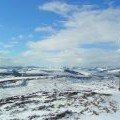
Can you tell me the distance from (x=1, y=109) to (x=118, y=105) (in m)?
12.5

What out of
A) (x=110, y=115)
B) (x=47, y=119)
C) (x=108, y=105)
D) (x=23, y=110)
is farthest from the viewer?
(x=108, y=105)

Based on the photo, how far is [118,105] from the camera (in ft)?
118

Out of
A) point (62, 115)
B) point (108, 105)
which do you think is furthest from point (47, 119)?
point (108, 105)

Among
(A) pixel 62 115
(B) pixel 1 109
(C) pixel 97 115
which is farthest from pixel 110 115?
(B) pixel 1 109

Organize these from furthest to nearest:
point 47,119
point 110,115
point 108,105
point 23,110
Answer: point 108,105
point 23,110
point 110,115
point 47,119

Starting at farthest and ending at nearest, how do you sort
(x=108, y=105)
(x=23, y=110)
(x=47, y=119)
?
(x=108, y=105)
(x=23, y=110)
(x=47, y=119)

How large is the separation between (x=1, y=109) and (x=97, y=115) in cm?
1063

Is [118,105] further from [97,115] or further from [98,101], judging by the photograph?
[97,115]

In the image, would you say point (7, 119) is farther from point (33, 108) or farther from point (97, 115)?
point (97, 115)

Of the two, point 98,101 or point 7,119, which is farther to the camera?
point 98,101

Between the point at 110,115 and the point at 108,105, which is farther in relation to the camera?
the point at 108,105

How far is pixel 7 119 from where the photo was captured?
27.8 m

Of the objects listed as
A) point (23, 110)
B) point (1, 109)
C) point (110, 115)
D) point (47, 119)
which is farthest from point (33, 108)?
point (110, 115)

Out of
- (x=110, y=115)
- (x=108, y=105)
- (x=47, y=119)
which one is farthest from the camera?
(x=108, y=105)
